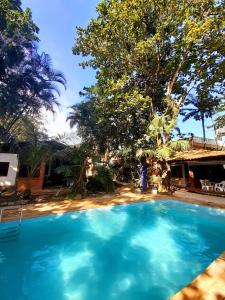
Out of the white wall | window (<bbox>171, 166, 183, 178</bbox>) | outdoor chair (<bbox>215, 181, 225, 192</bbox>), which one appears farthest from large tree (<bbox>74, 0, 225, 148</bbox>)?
the white wall

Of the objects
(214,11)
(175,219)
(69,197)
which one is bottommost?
(175,219)

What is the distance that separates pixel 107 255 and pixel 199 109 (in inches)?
902

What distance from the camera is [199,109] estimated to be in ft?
80.3

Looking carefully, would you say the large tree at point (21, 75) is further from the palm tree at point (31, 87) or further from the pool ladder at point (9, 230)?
the pool ladder at point (9, 230)

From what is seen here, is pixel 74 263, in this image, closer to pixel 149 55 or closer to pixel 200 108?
pixel 149 55

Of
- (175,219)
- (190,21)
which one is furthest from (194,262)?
(190,21)

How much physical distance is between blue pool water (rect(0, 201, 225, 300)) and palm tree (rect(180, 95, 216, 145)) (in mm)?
15476

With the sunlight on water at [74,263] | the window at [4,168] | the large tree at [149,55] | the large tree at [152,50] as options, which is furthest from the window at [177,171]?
the sunlight on water at [74,263]

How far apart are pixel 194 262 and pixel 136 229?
3143mm

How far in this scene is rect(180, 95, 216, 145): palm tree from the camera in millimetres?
21950

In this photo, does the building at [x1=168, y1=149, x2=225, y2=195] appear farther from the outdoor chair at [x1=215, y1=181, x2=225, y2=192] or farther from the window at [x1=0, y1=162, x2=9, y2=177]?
the window at [x1=0, y1=162, x2=9, y2=177]

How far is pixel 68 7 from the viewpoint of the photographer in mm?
15516

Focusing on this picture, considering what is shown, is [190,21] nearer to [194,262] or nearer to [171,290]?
[194,262]

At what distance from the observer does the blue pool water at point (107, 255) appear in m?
4.56
